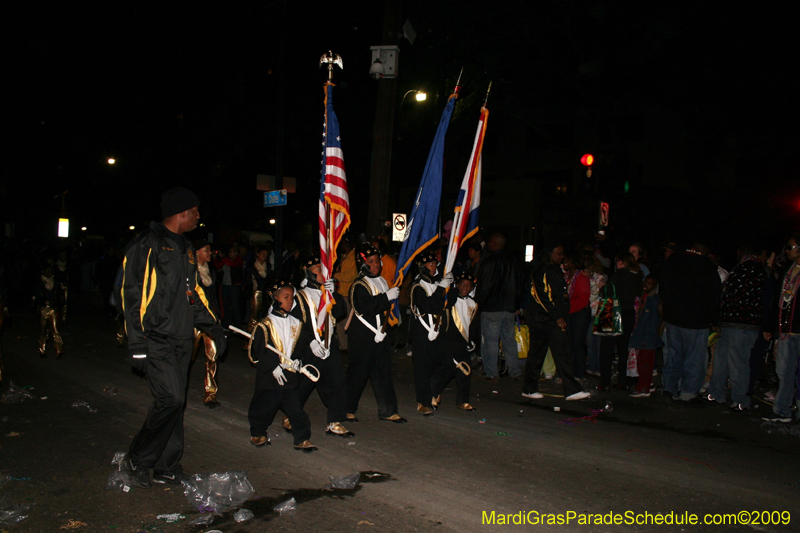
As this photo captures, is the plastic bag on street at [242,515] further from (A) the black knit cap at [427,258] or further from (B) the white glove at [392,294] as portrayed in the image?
(A) the black knit cap at [427,258]

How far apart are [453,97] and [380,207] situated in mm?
Result: 4156

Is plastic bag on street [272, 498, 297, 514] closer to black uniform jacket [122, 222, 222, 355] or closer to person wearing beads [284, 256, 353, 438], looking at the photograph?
black uniform jacket [122, 222, 222, 355]

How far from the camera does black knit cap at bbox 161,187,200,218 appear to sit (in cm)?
466

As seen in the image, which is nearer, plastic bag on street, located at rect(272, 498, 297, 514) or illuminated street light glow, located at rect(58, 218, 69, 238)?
plastic bag on street, located at rect(272, 498, 297, 514)

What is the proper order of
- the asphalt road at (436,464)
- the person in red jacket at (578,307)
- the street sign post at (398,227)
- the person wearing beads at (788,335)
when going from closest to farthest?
the asphalt road at (436,464), the person wearing beads at (788,335), the person in red jacket at (578,307), the street sign post at (398,227)

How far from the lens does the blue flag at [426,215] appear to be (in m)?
6.79

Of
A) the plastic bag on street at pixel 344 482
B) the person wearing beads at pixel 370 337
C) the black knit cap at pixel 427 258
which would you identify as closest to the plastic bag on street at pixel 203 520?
the plastic bag on street at pixel 344 482

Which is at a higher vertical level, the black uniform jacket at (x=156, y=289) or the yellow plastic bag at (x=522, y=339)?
the black uniform jacket at (x=156, y=289)

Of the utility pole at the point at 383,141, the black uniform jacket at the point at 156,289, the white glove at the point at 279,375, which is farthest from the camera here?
the utility pole at the point at 383,141

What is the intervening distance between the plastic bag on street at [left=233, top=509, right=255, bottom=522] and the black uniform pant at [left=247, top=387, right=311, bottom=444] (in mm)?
1320

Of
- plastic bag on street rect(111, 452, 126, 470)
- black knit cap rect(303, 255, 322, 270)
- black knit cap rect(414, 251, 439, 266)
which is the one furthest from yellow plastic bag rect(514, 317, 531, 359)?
plastic bag on street rect(111, 452, 126, 470)

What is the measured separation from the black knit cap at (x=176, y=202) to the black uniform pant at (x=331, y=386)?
1893 mm

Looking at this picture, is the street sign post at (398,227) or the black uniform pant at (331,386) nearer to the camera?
the black uniform pant at (331,386)

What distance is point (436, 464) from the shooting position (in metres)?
5.22
